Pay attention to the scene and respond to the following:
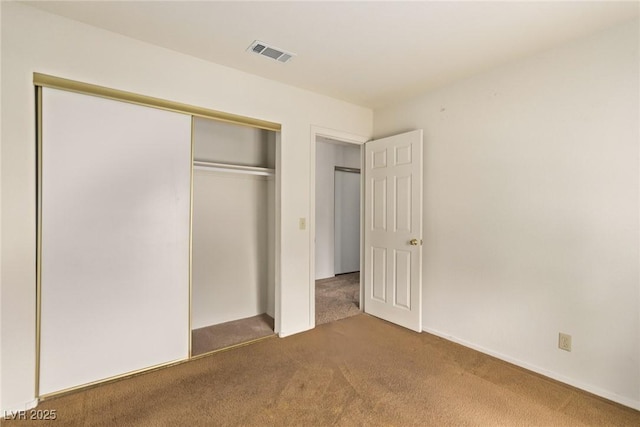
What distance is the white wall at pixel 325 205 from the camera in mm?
5316

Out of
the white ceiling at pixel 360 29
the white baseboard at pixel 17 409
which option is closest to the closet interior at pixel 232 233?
the white ceiling at pixel 360 29

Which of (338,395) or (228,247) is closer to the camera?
(338,395)

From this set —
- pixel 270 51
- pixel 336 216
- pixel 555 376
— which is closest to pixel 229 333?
pixel 270 51

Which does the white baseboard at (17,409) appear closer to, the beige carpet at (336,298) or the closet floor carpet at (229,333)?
the closet floor carpet at (229,333)

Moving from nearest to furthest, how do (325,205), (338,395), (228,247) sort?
(338,395), (228,247), (325,205)

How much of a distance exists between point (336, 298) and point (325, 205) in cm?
176

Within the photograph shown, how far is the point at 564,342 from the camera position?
223 centimetres

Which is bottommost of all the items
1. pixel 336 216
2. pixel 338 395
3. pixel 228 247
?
pixel 338 395

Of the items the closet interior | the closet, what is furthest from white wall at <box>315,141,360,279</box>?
the closet

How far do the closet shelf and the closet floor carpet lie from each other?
1.63m

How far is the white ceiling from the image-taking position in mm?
1854

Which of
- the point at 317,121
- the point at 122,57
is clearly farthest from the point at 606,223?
the point at 122,57

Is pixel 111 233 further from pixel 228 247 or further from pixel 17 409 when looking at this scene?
pixel 228 247

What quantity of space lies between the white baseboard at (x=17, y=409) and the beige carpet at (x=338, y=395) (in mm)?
54
